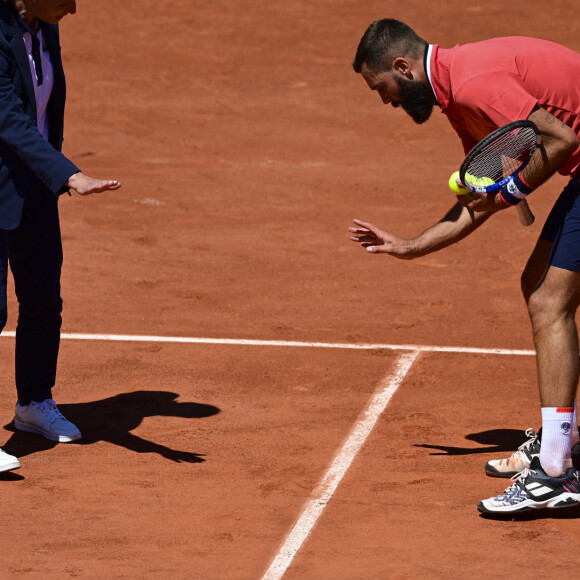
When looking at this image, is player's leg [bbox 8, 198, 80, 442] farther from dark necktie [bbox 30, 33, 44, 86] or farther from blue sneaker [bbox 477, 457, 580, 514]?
blue sneaker [bbox 477, 457, 580, 514]

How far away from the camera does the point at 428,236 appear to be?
6160 mm

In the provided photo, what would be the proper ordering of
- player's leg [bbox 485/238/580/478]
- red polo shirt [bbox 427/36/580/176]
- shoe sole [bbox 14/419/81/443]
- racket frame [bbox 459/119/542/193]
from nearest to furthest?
racket frame [bbox 459/119/542/193] → red polo shirt [bbox 427/36/580/176] → player's leg [bbox 485/238/580/478] → shoe sole [bbox 14/419/81/443]

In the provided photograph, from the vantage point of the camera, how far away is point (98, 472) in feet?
20.4

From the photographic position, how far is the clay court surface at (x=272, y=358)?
17.6 feet

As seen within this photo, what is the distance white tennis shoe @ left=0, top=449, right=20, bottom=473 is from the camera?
237 inches

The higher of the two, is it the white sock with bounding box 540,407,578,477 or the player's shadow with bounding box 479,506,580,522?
the white sock with bounding box 540,407,578,477

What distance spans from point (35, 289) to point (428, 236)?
2187 millimetres

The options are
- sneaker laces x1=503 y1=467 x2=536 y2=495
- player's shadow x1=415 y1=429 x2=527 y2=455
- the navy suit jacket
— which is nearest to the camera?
sneaker laces x1=503 y1=467 x2=536 y2=495

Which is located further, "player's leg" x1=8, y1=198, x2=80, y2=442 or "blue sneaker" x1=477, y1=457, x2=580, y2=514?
"player's leg" x1=8, y1=198, x2=80, y2=442

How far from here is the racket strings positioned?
17.3 feet

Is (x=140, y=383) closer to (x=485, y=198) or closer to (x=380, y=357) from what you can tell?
(x=380, y=357)

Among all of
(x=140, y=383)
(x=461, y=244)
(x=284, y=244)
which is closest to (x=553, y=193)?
(x=461, y=244)

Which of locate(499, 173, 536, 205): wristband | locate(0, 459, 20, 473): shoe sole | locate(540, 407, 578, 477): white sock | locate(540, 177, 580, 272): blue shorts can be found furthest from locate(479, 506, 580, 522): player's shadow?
locate(0, 459, 20, 473): shoe sole

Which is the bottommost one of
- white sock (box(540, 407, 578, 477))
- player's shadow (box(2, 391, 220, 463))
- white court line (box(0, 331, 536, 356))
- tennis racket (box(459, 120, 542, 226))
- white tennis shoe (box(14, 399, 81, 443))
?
white court line (box(0, 331, 536, 356))
